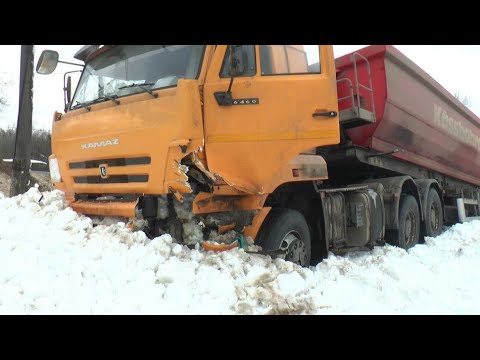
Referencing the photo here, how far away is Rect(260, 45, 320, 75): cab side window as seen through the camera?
14.4 feet

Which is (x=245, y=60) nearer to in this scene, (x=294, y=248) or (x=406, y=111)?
(x=294, y=248)

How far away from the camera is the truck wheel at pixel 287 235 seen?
15.2 feet

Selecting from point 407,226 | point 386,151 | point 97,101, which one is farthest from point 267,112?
point 407,226

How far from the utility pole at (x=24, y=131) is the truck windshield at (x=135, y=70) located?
4.99 metres

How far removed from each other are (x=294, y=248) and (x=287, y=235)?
19 cm

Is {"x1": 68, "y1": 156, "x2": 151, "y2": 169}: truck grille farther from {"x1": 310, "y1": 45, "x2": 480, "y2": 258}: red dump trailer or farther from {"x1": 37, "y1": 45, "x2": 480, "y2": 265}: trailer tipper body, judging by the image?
{"x1": 310, "y1": 45, "x2": 480, "y2": 258}: red dump trailer

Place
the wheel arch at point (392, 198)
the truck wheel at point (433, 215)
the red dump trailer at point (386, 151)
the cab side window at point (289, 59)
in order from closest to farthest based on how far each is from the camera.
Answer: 1. the cab side window at point (289, 59)
2. the red dump trailer at point (386, 151)
3. the wheel arch at point (392, 198)
4. the truck wheel at point (433, 215)

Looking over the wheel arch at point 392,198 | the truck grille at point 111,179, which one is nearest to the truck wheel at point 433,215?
the wheel arch at point 392,198

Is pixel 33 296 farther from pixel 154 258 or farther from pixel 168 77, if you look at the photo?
pixel 168 77

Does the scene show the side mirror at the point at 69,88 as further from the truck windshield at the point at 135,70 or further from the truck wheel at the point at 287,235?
the truck wheel at the point at 287,235

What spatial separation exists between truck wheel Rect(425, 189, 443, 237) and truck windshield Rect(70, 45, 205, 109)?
19.3ft

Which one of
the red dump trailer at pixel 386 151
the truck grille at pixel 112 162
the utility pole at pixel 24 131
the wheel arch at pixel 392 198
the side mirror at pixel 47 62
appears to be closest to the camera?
the truck grille at pixel 112 162

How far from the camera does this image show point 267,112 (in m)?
4.35

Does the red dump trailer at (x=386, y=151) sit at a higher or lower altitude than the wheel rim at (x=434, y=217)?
higher
